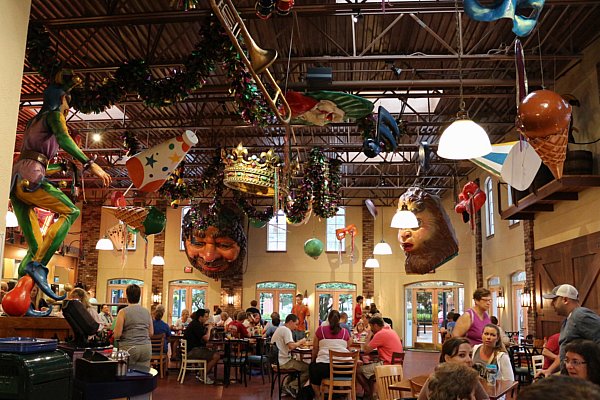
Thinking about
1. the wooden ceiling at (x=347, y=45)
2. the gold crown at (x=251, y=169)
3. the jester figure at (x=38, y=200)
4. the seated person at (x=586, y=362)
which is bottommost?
the seated person at (x=586, y=362)

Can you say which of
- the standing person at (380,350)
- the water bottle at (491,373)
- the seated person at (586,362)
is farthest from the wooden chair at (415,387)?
the standing person at (380,350)

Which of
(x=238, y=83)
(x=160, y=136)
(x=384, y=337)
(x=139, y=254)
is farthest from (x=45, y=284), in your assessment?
(x=139, y=254)

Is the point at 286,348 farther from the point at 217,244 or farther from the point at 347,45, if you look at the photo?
the point at 217,244

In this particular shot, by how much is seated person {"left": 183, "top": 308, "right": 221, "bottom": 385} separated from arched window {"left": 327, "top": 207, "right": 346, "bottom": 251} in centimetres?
1173

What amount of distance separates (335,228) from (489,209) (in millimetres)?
6793

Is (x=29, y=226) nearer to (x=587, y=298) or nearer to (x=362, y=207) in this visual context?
(x=587, y=298)

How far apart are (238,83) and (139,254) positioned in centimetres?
1767

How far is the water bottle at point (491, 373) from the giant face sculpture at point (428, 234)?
6.50 m

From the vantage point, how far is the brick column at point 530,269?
1232 cm

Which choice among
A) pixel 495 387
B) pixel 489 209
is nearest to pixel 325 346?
pixel 495 387

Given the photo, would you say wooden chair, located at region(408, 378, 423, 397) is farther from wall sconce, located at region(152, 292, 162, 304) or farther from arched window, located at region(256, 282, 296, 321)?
wall sconce, located at region(152, 292, 162, 304)

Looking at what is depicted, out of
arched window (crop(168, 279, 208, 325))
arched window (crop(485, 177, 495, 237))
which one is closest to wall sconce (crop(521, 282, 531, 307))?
arched window (crop(485, 177, 495, 237))

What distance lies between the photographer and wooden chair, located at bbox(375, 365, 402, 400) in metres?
5.31

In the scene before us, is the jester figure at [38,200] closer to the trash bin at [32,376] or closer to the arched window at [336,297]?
the trash bin at [32,376]
